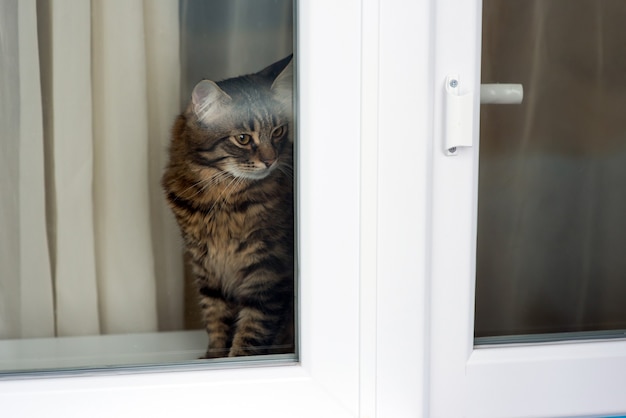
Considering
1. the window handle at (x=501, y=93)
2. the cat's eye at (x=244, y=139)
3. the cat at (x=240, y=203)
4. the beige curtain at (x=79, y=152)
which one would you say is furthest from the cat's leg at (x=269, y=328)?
the window handle at (x=501, y=93)

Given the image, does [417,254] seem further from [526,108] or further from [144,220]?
[144,220]

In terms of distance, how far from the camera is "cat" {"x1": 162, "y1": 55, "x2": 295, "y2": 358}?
96 centimetres

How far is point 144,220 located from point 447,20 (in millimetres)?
628

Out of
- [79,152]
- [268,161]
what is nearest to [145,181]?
[79,152]

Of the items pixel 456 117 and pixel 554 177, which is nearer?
pixel 456 117

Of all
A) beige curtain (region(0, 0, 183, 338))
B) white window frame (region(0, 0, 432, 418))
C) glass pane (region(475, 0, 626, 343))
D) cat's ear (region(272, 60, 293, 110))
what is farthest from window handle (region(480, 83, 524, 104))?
beige curtain (region(0, 0, 183, 338))

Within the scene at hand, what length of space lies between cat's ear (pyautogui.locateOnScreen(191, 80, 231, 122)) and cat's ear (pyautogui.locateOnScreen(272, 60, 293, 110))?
0.10m

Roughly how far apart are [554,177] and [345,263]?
429 mm

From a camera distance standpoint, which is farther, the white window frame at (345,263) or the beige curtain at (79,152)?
the beige curtain at (79,152)

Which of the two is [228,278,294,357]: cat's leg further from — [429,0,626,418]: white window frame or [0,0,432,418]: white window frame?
[429,0,626,418]: white window frame

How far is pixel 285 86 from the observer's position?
3.08 feet

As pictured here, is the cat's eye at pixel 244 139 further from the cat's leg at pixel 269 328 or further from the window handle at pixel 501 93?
the window handle at pixel 501 93

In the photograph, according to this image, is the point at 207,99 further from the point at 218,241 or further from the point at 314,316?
the point at 314,316

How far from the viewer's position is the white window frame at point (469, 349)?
89cm
